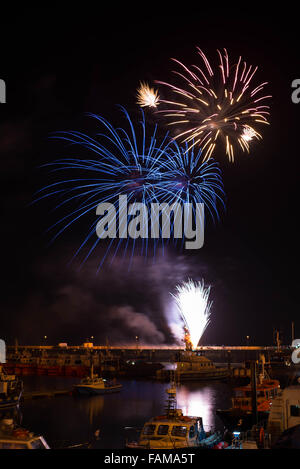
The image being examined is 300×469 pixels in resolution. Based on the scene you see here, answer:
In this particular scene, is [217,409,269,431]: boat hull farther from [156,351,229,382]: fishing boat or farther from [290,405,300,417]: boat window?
[156,351,229,382]: fishing boat

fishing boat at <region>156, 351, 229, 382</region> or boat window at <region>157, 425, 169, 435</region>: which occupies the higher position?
boat window at <region>157, 425, 169, 435</region>

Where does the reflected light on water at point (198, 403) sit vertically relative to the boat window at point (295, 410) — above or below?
below

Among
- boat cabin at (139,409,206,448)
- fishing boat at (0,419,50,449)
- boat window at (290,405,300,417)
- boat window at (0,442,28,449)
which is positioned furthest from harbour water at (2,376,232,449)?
boat window at (0,442,28,449)

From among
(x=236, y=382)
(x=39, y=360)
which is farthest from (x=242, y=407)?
(x=39, y=360)

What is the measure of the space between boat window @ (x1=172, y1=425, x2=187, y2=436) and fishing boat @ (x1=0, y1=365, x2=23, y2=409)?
→ 24908mm

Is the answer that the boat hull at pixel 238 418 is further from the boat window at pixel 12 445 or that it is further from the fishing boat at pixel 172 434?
the boat window at pixel 12 445

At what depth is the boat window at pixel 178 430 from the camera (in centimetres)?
2202

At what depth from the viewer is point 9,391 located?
147 feet

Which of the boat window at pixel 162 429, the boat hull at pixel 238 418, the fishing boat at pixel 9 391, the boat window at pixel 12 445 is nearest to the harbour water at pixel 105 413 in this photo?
the boat hull at pixel 238 418

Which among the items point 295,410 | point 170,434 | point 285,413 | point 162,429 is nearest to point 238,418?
point 285,413

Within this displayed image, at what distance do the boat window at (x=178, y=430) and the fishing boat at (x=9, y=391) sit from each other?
24908 millimetres

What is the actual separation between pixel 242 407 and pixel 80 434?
43.4 ft

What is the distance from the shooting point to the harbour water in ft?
116
